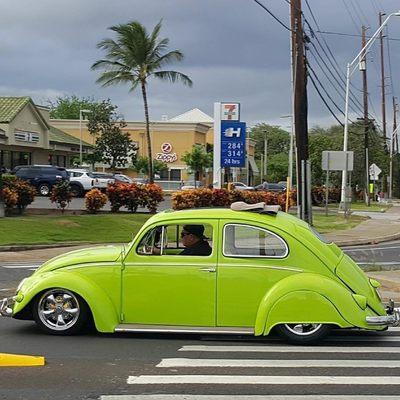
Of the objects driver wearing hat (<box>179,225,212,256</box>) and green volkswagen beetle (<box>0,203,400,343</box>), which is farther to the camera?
driver wearing hat (<box>179,225,212,256</box>)

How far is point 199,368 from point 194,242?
5.97 feet

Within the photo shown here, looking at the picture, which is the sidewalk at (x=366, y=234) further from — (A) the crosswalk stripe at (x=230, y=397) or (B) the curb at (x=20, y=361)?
(A) the crosswalk stripe at (x=230, y=397)

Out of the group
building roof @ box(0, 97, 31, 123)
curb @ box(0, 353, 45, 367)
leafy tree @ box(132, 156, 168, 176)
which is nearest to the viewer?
curb @ box(0, 353, 45, 367)

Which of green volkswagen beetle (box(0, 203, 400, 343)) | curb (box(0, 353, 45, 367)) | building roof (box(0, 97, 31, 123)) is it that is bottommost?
curb (box(0, 353, 45, 367))

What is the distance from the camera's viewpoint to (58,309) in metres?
7.80

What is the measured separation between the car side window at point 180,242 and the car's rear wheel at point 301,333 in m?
1.19

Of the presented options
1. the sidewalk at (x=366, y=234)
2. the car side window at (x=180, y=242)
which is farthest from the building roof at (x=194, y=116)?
the car side window at (x=180, y=242)

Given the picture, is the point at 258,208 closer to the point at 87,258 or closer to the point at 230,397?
the point at 87,258

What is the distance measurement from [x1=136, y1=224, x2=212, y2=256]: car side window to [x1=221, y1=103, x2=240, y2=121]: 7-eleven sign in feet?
60.9

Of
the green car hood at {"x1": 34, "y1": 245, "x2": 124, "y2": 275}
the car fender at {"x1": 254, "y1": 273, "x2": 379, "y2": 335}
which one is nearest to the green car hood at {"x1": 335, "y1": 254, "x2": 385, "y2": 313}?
the car fender at {"x1": 254, "y1": 273, "x2": 379, "y2": 335}

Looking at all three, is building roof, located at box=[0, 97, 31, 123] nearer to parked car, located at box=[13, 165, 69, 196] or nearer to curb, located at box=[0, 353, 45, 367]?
parked car, located at box=[13, 165, 69, 196]

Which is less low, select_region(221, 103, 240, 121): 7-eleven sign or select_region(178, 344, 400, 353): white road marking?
select_region(221, 103, 240, 121): 7-eleven sign

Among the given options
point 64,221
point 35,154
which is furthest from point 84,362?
point 35,154

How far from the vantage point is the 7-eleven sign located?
86.4 ft
